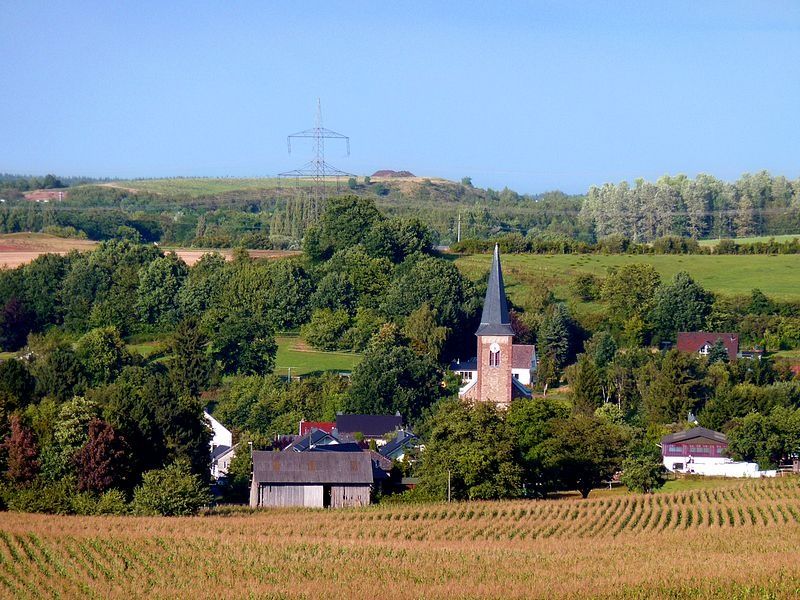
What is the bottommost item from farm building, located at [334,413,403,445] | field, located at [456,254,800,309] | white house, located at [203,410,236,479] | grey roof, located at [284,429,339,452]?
white house, located at [203,410,236,479]

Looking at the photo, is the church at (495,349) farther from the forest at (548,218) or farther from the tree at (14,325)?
the forest at (548,218)

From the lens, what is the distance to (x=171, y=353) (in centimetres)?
8469

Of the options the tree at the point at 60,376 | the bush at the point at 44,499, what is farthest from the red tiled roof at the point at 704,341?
the bush at the point at 44,499

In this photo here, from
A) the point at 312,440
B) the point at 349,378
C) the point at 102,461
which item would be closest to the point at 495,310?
the point at 312,440

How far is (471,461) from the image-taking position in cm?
5188

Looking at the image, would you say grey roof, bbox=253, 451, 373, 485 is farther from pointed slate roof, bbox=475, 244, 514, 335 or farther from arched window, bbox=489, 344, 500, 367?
pointed slate roof, bbox=475, 244, 514, 335

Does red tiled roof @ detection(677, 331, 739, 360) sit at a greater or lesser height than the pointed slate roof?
lesser

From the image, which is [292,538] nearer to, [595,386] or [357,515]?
[357,515]

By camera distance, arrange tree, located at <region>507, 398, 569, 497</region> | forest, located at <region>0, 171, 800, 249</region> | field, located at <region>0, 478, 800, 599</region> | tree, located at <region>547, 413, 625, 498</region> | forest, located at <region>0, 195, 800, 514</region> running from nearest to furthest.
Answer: field, located at <region>0, 478, 800, 599</region> < forest, located at <region>0, 195, 800, 514</region> < tree, located at <region>507, 398, 569, 497</region> < tree, located at <region>547, 413, 625, 498</region> < forest, located at <region>0, 171, 800, 249</region>

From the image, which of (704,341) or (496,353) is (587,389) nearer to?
(496,353)

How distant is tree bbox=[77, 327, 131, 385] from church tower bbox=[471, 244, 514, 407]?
2045 cm

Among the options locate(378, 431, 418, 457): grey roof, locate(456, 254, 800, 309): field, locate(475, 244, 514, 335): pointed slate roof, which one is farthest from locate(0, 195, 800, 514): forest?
locate(475, 244, 514, 335): pointed slate roof

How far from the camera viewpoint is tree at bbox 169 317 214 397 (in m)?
76.6

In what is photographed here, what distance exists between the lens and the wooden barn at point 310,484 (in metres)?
53.0
